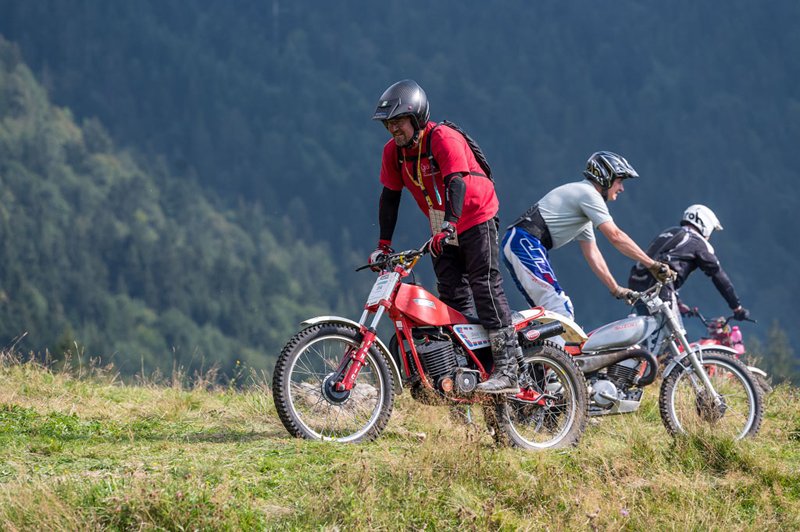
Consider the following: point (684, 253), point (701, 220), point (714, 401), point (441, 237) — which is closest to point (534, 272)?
point (714, 401)

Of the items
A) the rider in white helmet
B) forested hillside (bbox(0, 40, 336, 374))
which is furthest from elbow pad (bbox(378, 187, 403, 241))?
forested hillside (bbox(0, 40, 336, 374))

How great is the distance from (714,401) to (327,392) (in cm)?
285

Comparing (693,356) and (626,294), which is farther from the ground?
(626,294)

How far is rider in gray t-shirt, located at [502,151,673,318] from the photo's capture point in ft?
26.3

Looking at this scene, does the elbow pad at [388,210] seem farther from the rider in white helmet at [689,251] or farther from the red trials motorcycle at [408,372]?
the rider in white helmet at [689,251]

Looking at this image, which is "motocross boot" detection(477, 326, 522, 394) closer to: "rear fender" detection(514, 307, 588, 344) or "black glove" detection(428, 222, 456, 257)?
"rear fender" detection(514, 307, 588, 344)

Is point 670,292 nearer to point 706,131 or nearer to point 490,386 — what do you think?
point 490,386

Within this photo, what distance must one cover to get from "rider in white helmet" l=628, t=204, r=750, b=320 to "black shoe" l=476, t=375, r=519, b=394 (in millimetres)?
4886

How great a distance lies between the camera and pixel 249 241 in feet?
567

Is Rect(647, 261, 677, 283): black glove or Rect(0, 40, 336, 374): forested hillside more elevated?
Rect(0, 40, 336, 374): forested hillside

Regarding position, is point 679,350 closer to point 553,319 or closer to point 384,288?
point 553,319

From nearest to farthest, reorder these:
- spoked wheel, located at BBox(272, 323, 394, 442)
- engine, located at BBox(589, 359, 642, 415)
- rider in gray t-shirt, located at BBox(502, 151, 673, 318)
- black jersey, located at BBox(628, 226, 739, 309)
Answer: spoked wheel, located at BBox(272, 323, 394, 442) → engine, located at BBox(589, 359, 642, 415) → rider in gray t-shirt, located at BBox(502, 151, 673, 318) → black jersey, located at BBox(628, 226, 739, 309)

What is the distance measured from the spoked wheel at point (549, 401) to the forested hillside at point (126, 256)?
112225 mm

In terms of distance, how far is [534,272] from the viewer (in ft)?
26.4
